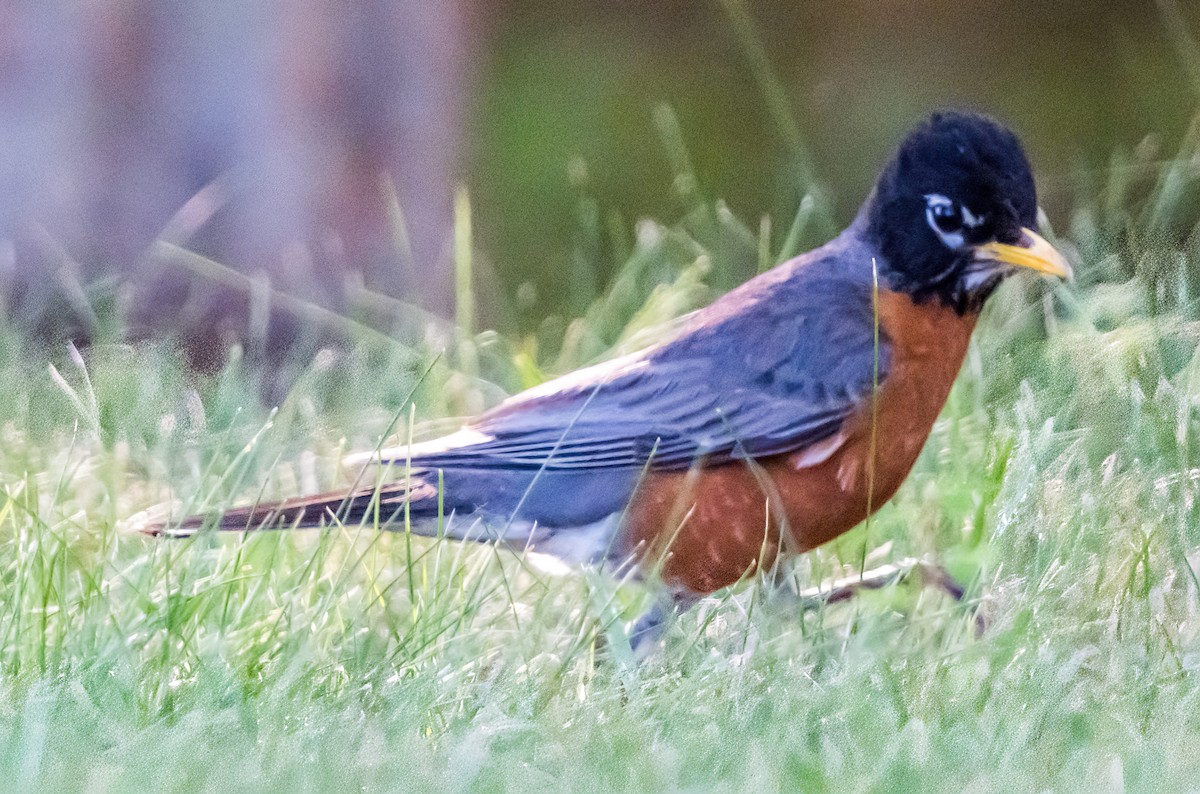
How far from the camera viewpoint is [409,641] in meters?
2.33

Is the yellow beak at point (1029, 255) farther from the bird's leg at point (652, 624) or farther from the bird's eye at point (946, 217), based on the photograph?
the bird's leg at point (652, 624)

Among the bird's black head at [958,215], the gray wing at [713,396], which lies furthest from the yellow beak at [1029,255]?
the gray wing at [713,396]

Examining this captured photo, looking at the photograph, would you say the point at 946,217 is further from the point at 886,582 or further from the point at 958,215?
the point at 886,582

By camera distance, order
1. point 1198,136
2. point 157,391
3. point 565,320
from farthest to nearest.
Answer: point 565,320 < point 1198,136 < point 157,391

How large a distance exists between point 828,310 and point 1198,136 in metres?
1.44

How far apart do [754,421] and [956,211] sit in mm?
582

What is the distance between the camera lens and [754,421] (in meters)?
2.90

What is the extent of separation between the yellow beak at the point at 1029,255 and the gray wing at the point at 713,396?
0.85ft

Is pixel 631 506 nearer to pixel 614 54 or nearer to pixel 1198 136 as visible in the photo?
pixel 1198 136

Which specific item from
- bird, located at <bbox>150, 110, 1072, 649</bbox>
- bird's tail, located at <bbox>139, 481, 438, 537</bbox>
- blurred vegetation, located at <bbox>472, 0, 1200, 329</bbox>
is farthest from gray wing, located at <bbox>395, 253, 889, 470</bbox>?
blurred vegetation, located at <bbox>472, 0, 1200, 329</bbox>

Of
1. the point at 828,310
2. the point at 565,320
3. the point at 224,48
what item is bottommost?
the point at 565,320

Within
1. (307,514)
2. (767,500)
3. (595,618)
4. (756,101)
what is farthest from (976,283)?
(756,101)

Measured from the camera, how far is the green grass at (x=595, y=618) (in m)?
2.04

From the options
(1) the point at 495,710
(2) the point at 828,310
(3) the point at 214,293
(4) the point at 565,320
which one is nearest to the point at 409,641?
(1) the point at 495,710
